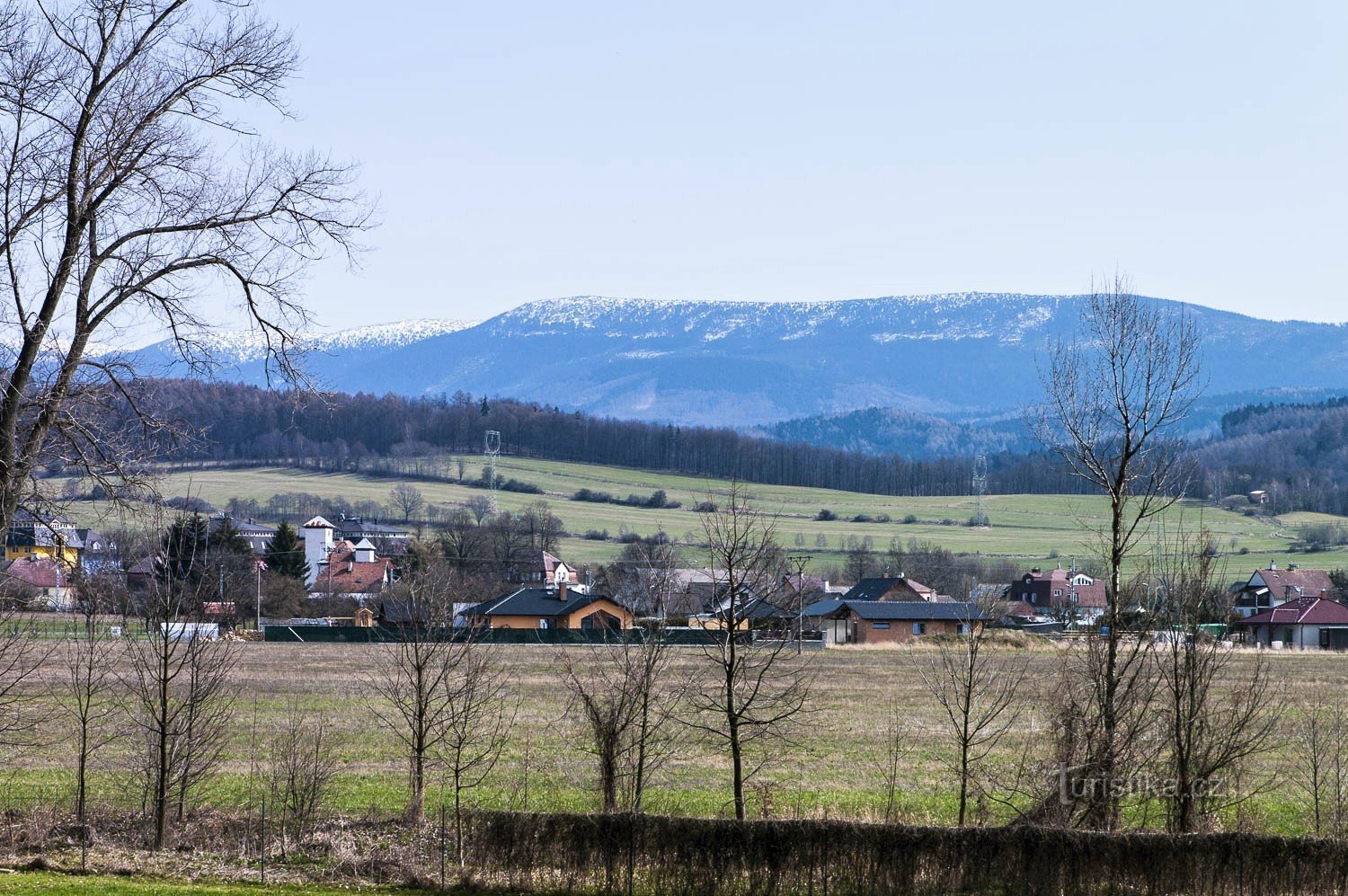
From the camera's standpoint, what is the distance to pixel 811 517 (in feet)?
570

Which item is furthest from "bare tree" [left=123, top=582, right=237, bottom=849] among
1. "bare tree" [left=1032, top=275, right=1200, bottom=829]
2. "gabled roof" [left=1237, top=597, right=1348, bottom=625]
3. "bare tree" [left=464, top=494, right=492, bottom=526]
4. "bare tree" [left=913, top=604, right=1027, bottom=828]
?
"bare tree" [left=464, top=494, right=492, bottom=526]

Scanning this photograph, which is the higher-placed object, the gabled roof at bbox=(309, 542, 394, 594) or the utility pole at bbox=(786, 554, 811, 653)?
the utility pole at bbox=(786, 554, 811, 653)

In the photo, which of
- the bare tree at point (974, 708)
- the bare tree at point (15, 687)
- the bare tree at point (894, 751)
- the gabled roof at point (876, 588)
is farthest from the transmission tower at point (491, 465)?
the bare tree at point (894, 751)

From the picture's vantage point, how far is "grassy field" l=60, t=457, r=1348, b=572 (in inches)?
5517

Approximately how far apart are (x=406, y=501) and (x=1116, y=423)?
13837cm

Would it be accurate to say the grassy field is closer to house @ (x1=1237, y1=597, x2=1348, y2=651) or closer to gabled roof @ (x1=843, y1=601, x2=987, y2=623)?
gabled roof @ (x1=843, y1=601, x2=987, y2=623)

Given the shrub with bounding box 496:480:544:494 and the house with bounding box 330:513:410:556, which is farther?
the shrub with bounding box 496:480:544:494

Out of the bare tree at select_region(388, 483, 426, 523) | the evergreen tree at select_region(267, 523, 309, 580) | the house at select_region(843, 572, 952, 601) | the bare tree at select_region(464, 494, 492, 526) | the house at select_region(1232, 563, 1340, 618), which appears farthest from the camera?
the bare tree at select_region(388, 483, 426, 523)

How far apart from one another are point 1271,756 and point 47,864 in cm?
2614

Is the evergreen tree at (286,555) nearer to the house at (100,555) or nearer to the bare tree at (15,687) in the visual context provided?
the bare tree at (15,687)

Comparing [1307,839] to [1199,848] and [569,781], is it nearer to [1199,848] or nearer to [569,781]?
[1199,848]

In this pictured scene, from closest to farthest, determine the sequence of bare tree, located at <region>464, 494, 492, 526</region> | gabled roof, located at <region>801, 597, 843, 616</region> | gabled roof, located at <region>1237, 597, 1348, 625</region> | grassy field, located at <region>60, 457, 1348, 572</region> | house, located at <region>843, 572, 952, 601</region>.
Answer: gabled roof, located at <region>1237, 597, 1348, 625</region> < gabled roof, located at <region>801, 597, 843, 616</region> < house, located at <region>843, 572, 952, 601</region> < bare tree, located at <region>464, 494, 492, 526</region> < grassy field, located at <region>60, 457, 1348, 572</region>

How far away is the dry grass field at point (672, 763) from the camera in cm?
2305

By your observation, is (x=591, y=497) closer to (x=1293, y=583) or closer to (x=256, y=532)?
(x=256, y=532)
